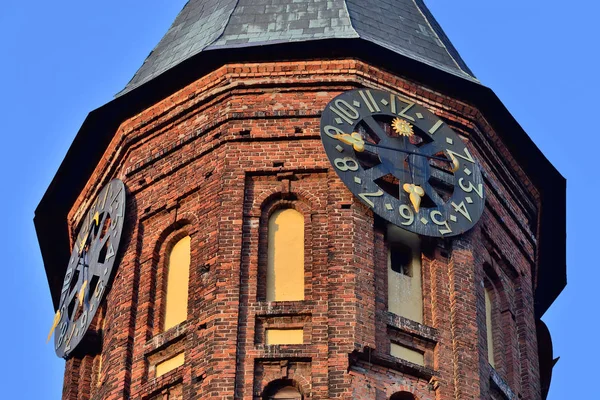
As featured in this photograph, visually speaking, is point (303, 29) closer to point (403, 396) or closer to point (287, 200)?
point (287, 200)

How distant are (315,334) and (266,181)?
3.06m

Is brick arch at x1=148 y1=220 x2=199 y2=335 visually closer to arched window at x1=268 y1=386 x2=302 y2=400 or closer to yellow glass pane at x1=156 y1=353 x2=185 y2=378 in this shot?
yellow glass pane at x1=156 y1=353 x2=185 y2=378

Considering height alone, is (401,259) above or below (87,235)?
below

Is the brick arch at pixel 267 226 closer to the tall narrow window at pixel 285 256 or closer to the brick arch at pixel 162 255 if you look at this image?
the tall narrow window at pixel 285 256

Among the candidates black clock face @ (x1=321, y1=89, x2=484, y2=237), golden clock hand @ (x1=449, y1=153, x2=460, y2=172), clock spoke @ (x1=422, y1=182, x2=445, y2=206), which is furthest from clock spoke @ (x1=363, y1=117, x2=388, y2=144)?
golden clock hand @ (x1=449, y1=153, x2=460, y2=172)

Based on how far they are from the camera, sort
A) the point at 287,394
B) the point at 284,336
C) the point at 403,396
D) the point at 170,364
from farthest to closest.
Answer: the point at 170,364 < the point at 284,336 < the point at 403,396 < the point at 287,394

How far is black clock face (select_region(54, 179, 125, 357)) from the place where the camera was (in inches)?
1192

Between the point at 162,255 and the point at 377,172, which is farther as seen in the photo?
the point at 162,255

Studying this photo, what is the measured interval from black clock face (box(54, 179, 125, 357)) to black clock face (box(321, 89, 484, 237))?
3.77 m

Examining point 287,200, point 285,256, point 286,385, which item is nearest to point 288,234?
point 285,256

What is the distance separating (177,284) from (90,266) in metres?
2.27

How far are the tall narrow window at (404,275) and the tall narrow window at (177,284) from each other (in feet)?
9.97

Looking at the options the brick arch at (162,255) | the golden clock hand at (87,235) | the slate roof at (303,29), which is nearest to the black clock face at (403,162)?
the slate roof at (303,29)

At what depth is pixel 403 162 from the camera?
29641 millimetres
